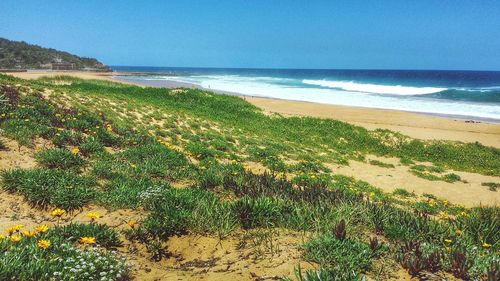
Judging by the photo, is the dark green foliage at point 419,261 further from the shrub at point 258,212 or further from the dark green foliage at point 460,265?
the shrub at point 258,212

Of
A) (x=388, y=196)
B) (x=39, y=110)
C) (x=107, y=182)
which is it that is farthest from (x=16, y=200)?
(x=388, y=196)

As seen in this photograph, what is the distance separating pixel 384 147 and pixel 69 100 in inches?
544

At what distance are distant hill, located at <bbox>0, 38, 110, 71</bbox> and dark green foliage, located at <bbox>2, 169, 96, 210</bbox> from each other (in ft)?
233

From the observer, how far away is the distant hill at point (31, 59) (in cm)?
6906

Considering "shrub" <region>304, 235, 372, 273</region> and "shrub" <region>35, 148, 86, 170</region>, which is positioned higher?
"shrub" <region>35, 148, 86, 170</region>

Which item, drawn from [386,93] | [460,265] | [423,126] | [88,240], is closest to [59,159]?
[88,240]

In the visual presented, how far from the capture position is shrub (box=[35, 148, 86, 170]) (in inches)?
245

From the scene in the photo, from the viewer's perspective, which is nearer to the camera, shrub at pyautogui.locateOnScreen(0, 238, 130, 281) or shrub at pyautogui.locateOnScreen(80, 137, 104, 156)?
shrub at pyautogui.locateOnScreen(0, 238, 130, 281)

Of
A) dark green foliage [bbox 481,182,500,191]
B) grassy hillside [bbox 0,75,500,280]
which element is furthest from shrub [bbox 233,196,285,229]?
dark green foliage [bbox 481,182,500,191]

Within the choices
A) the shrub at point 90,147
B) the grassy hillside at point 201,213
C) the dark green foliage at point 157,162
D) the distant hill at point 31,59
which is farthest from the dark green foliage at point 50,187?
the distant hill at point 31,59

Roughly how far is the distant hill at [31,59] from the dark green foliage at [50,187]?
233ft

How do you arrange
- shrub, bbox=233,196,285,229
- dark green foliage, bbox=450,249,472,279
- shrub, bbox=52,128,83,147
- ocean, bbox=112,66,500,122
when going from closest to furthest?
dark green foliage, bbox=450,249,472,279, shrub, bbox=233,196,285,229, shrub, bbox=52,128,83,147, ocean, bbox=112,66,500,122

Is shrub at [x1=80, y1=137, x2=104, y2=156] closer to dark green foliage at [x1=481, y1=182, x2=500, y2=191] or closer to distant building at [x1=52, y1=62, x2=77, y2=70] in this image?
dark green foliage at [x1=481, y1=182, x2=500, y2=191]

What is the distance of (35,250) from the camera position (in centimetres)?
330
